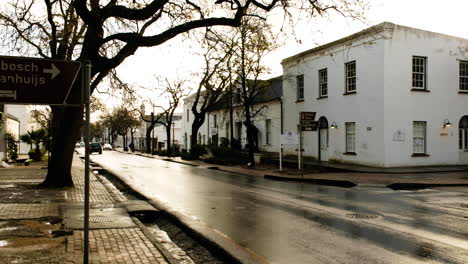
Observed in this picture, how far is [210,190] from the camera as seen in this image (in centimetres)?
1531

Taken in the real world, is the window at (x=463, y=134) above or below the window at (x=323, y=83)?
below

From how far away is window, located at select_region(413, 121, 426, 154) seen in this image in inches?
958

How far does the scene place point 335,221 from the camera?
9.16m

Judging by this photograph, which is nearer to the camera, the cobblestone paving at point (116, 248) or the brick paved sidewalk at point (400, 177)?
the cobblestone paving at point (116, 248)

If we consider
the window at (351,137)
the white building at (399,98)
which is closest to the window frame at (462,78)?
the white building at (399,98)

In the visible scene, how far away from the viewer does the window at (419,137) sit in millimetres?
24344

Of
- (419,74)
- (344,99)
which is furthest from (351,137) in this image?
(419,74)

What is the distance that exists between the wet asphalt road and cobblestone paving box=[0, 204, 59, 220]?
291cm

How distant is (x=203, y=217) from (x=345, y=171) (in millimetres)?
14223

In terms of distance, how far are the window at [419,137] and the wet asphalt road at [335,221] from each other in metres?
9.43

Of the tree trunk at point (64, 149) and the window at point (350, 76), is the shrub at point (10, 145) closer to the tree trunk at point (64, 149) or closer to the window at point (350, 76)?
the tree trunk at point (64, 149)

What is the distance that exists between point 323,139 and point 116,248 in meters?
23.6

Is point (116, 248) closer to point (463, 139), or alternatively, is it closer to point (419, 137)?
point (419, 137)

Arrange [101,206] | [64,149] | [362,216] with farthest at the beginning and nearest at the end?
[64,149], [101,206], [362,216]
